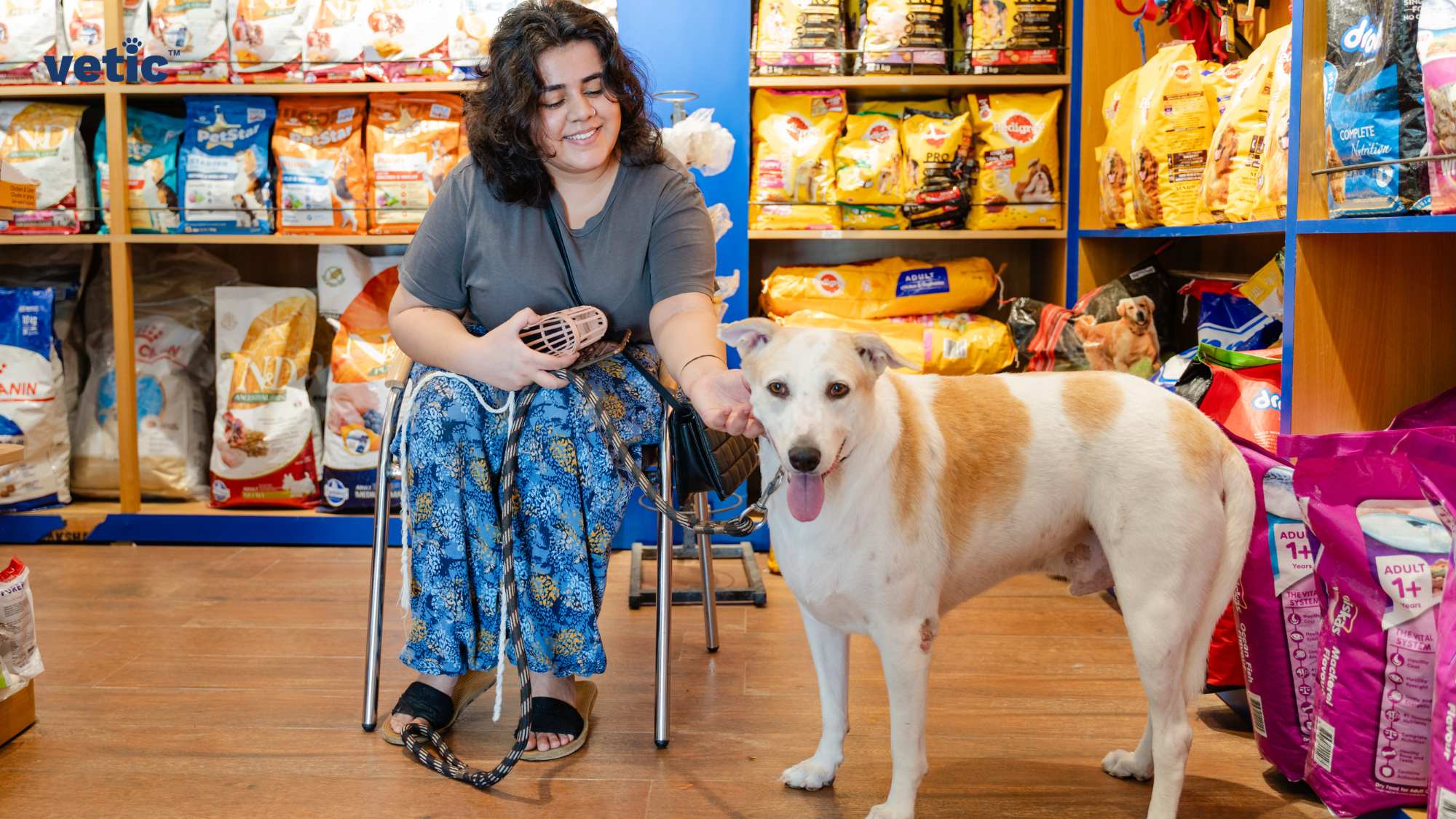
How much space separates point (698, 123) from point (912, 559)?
1.60 m

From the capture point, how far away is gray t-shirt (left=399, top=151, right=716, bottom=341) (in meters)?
1.96

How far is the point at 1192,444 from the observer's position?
1.57 metres

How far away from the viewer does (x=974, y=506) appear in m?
1.61

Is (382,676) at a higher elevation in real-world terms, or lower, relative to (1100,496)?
Result: lower

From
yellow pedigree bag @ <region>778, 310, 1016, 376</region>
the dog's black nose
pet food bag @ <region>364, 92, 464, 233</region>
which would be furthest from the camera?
pet food bag @ <region>364, 92, 464, 233</region>

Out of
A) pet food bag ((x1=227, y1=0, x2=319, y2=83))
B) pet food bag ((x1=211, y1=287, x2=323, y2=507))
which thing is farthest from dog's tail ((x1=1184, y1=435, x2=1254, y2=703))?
pet food bag ((x1=227, y1=0, x2=319, y2=83))

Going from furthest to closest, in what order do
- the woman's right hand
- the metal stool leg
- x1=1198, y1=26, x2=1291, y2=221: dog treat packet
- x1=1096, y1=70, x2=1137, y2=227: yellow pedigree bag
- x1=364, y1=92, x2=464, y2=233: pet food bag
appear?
x1=364, y1=92, x2=464, y2=233: pet food bag, x1=1096, y1=70, x2=1137, y2=227: yellow pedigree bag, the metal stool leg, x1=1198, y1=26, x2=1291, y2=221: dog treat packet, the woman's right hand

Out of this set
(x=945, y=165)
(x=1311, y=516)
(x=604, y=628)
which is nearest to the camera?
(x=1311, y=516)

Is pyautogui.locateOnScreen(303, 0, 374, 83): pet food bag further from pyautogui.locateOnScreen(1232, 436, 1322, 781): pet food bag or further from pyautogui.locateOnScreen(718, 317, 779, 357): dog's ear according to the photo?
Result: pyautogui.locateOnScreen(1232, 436, 1322, 781): pet food bag

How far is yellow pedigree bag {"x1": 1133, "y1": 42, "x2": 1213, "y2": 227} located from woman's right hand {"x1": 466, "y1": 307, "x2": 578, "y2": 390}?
4.54 ft

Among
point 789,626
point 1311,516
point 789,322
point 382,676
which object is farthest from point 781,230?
point 1311,516

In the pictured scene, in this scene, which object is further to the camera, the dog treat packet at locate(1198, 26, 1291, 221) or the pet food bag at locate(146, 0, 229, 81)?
the pet food bag at locate(146, 0, 229, 81)

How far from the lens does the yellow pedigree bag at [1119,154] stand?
2.60m

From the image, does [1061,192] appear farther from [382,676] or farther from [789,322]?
[382,676]
